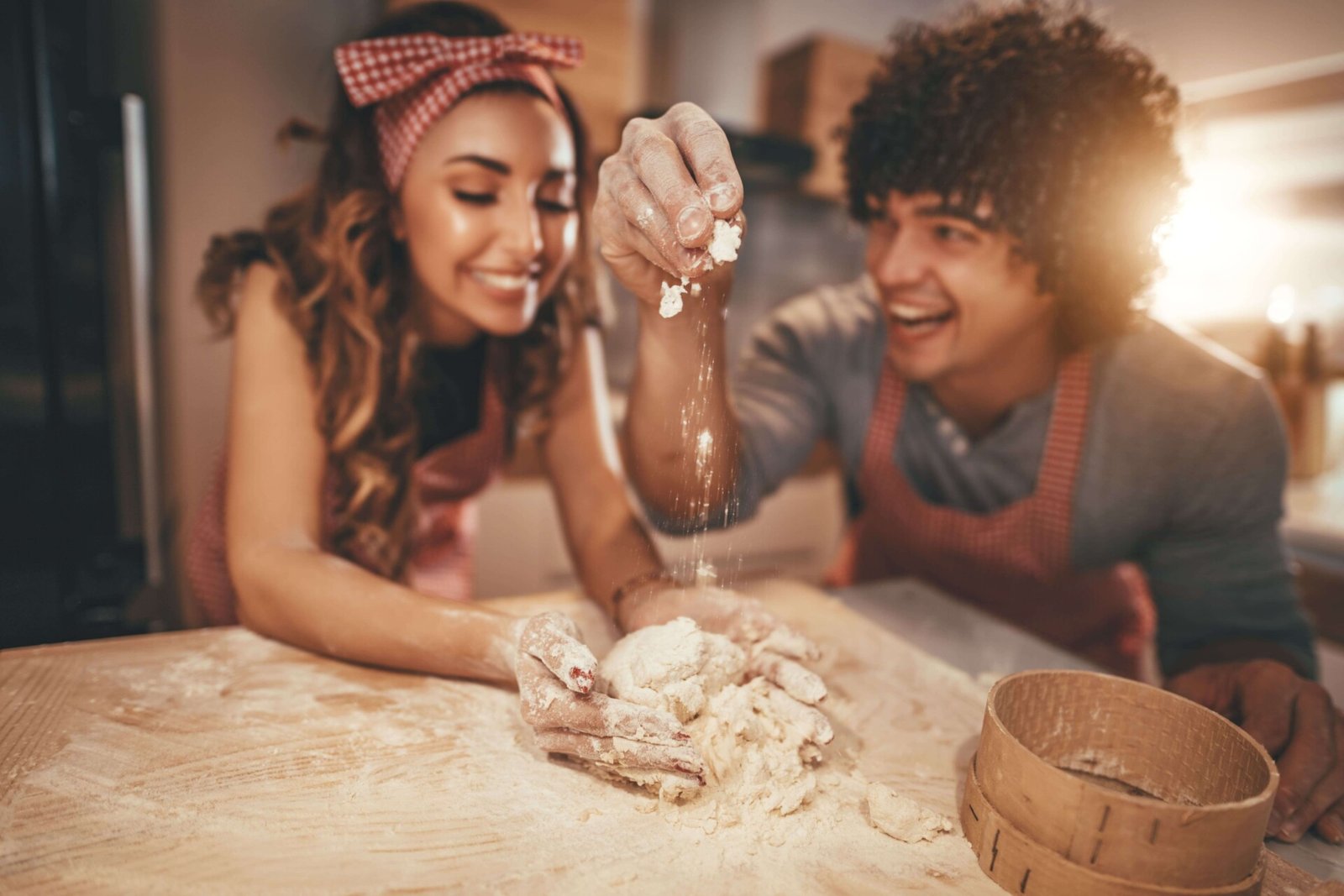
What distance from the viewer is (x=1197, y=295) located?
9.20ft

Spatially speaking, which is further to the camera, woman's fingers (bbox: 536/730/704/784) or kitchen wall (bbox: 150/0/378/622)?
kitchen wall (bbox: 150/0/378/622)

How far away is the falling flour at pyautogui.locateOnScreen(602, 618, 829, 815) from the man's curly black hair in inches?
34.0

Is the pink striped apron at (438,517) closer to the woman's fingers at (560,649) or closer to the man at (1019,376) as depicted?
the man at (1019,376)

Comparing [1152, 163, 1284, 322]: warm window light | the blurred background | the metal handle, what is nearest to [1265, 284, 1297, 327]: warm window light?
the blurred background

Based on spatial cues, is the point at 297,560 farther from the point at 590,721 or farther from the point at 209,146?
the point at 209,146

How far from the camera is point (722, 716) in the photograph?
2.77 ft

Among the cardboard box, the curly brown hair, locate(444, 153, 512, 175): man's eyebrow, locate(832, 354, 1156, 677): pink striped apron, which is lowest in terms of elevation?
locate(832, 354, 1156, 677): pink striped apron

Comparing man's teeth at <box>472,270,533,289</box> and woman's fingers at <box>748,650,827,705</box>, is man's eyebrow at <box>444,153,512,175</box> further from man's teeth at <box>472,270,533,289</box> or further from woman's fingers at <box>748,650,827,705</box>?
woman's fingers at <box>748,650,827,705</box>

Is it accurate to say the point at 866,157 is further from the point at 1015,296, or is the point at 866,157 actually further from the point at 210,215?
the point at 210,215

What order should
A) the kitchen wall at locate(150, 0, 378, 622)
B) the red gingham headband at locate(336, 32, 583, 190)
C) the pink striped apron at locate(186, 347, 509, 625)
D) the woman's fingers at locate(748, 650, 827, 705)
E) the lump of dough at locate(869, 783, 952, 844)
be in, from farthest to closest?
the kitchen wall at locate(150, 0, 378, 622), the pink striped apron at locate(186, 347, 509, 625), the red gingham headband at locate(336, 32, 583, 190), the woman's fingers at locate(748, 650, 827, 705), the lump of dough at locate(869, 783, 952, 844)

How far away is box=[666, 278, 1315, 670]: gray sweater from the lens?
1.37m

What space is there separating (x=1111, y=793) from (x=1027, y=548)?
953 millimetres

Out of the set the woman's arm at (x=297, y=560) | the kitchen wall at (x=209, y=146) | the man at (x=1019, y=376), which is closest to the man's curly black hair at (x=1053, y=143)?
the man at (x=1019, y=376)

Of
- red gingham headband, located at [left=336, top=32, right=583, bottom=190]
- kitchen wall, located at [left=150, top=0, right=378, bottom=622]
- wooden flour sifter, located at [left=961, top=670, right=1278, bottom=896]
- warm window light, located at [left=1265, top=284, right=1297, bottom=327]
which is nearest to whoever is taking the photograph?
wooden flour sifter, located at [left=961, top=670, right=1278, bottom=896]
